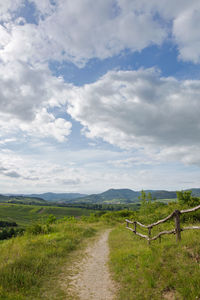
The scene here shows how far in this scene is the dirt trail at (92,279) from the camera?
7164mm

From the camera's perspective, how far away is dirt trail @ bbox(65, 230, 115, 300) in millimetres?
7164

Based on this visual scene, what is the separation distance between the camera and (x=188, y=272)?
643 centimetres

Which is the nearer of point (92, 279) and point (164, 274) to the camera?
point (164, 274)

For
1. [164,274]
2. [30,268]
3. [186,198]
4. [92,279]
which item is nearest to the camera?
[164,274]

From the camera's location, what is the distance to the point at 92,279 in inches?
342

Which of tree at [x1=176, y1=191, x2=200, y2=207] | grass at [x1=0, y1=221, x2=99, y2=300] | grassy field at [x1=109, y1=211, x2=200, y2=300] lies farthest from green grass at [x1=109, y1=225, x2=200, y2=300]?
tree at [x1=176, y1=191, x2=200, y2=207]

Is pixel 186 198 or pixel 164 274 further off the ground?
pixel 186 198

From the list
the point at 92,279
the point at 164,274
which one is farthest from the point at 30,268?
the point at 164,274

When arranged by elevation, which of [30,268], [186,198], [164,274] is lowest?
[30,268]

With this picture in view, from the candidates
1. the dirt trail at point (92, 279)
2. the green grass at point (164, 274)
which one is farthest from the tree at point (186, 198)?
the green grass at point (164, 274)

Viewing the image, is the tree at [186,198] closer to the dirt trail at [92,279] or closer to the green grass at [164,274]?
the dirt trail at [92,279]

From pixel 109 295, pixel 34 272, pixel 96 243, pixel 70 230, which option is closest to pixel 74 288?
pixel 109 295

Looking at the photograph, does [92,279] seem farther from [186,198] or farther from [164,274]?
[186,198]

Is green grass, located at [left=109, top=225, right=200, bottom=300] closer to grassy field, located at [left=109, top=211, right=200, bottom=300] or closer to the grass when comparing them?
grassy field, located at [left=109, top=211, right=200, bottom=300]
